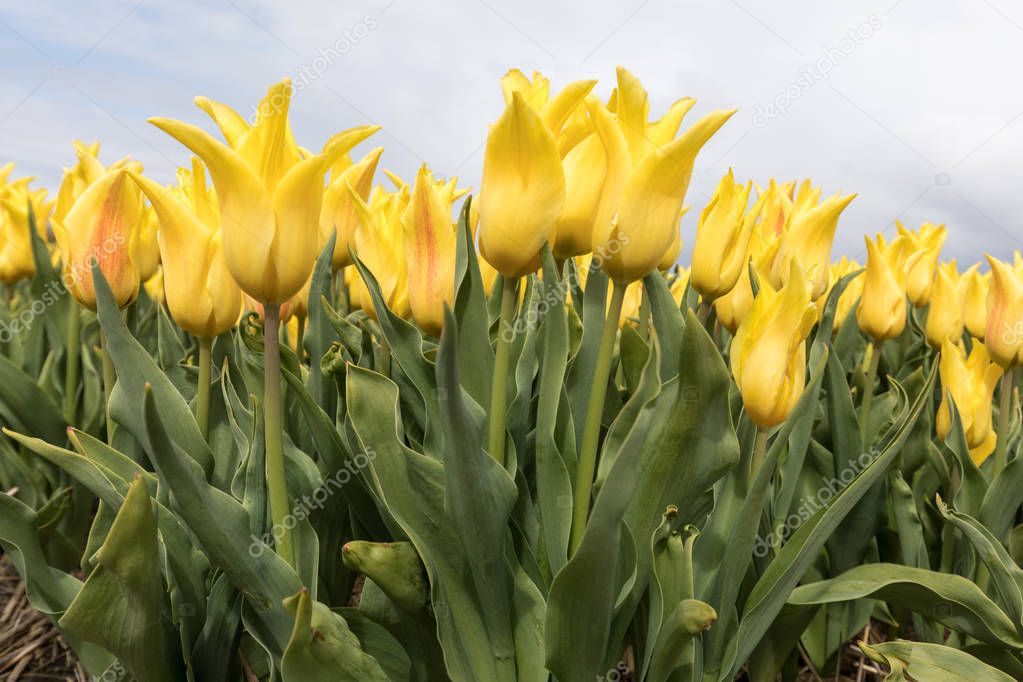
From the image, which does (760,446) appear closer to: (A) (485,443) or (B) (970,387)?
(A) (485,443)

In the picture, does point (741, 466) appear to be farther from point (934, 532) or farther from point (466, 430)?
point (934, 532)

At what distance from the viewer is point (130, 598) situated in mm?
1178

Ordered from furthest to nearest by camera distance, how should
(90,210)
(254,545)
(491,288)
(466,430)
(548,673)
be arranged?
(491,288) → (90,210) → (548,673) → (254,545) → (466,430)

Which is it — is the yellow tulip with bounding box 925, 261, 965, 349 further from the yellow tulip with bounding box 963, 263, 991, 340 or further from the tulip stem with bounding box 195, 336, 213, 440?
the tulip stem with bounding box 195, 336, 213, 440

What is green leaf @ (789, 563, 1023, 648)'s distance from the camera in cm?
149

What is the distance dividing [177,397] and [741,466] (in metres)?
0.97

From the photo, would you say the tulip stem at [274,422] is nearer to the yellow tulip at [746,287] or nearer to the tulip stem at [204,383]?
the tulip stem at [204,383]

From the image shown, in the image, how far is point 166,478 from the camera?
1006 mm

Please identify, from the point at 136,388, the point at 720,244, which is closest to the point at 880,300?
the point at 720,244

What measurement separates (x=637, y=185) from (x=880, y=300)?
132 centimetres

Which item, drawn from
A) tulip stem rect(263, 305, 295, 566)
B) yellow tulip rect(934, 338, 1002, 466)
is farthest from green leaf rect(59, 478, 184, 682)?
yellow tulip rect(934, 338, 1002, 466)

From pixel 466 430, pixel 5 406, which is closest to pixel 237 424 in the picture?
pixel 466 430

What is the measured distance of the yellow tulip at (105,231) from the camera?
1.46 metres

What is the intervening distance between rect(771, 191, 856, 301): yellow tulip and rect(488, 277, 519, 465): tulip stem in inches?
35.4
